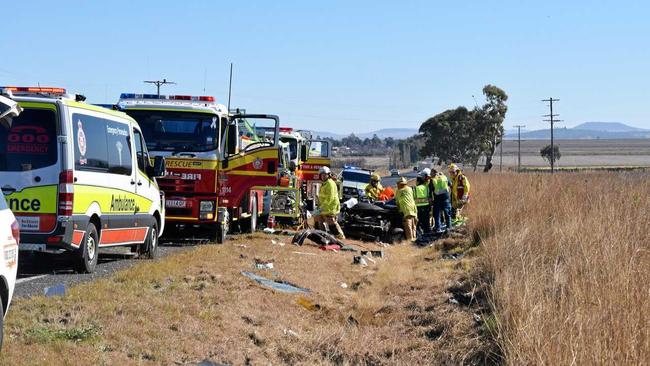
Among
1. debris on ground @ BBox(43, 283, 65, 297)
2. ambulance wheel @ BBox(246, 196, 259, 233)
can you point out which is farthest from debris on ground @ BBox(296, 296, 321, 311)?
ambulance wheel @ BBox(246, 196, 259, 233)

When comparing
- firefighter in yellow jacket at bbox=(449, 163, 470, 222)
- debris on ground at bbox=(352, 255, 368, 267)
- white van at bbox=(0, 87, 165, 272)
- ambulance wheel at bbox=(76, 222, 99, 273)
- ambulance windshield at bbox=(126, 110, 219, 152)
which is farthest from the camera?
firefighter in yellow jacket at bbox=(449, 163, 470, 222)

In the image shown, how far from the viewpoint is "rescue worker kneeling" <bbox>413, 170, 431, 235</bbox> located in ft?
71.7

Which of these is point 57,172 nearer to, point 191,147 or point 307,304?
point 307,304

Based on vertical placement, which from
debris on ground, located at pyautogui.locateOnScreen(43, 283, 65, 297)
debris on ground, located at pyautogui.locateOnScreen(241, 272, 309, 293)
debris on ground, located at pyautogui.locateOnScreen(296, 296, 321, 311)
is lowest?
debris on ground, located at pyautogui.locateOnScreen(296, 296, 321, 311)

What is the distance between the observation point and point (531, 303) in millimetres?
7559

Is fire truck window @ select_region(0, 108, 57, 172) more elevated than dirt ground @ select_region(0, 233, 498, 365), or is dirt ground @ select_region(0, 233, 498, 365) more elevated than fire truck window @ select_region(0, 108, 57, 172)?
fire truck window @ select_region(0, 108, 57, 172)

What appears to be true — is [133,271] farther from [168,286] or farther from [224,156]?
[224,156]

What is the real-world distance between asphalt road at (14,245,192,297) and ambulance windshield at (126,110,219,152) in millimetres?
2688

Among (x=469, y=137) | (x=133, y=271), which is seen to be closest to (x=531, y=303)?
(x=133, y=271)

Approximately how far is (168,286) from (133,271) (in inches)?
38.2

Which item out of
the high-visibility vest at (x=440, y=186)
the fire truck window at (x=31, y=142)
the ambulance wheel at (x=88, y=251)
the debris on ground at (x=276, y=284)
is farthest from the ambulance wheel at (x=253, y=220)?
the fire truck window at (x=31, y=142)

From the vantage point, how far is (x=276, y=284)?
1215 centimetres

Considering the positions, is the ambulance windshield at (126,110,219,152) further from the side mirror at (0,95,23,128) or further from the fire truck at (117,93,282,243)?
the side mirror at (0,95,23,128)

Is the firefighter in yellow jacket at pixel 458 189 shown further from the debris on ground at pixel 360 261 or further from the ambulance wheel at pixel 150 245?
the ambulance wheel at pixel 150 245
